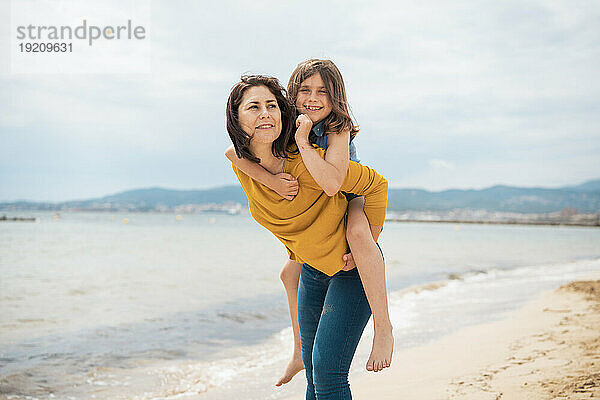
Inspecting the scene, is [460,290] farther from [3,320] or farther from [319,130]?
[319,130]

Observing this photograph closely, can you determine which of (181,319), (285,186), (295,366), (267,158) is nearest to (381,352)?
(295,366)

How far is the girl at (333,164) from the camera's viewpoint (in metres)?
2.24

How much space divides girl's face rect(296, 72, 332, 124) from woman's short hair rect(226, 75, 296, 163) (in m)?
0.09

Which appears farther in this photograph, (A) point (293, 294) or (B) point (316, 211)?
(A) point (293, 294)

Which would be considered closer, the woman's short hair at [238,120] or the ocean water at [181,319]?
the woman's short hair at [238,120]

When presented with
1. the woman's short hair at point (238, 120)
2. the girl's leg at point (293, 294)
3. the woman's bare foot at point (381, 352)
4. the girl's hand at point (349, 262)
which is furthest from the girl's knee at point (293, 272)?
the woman's short hair at point (238, 120)

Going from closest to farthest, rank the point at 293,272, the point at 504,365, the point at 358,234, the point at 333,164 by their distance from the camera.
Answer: the point at 333,164, the point at 358,234, the point at 293,272, the point at 504,365

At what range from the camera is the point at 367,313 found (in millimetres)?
2439

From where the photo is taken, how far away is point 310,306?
2.58 m

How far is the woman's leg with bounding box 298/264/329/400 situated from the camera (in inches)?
101

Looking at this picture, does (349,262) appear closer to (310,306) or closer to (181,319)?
(310,306)

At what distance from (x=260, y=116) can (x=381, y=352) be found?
123cm

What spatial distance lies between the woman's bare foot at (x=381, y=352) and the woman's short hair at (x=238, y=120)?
0.96 metres

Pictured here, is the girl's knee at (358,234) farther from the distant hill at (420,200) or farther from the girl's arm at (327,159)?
the distant hill at (420,200)
